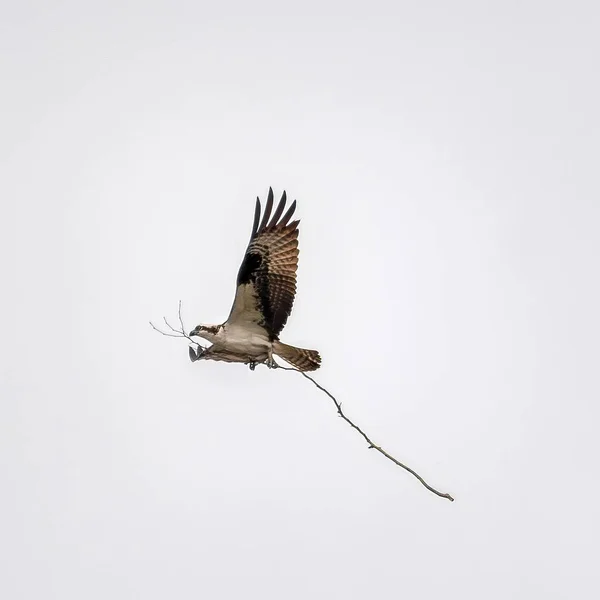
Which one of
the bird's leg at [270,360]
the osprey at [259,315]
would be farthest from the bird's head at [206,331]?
the bird's leg at [270,360]

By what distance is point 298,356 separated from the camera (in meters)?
12.4

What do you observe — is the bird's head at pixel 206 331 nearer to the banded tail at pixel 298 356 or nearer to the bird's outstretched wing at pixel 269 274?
the bird's outstretched wing at pixel 269 274

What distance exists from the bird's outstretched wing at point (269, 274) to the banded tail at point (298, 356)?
0.57 ft

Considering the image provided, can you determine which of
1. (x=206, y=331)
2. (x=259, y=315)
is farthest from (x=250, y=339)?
(x=206, y=331)

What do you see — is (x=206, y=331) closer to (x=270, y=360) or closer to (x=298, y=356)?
(x=270, y=360)

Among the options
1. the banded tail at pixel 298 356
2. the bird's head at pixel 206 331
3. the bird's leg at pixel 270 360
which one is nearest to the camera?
the bird's head at pixel 206 331

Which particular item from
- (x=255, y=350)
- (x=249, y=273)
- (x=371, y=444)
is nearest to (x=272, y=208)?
(x=249, y=273)

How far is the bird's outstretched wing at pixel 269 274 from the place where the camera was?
12.2m

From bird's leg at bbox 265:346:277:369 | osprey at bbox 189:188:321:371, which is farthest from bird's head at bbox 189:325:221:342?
bird's leg at bbox 265:346:277:369

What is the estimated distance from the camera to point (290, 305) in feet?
40.8

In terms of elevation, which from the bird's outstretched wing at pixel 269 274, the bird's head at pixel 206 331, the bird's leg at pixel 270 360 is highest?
the bird's outstretched wing at pixel 269 274

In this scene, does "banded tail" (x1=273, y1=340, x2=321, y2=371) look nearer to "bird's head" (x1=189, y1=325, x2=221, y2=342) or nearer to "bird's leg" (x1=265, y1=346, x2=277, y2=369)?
"bird's leg" (x1=265, y1=346, x2=277, y2=369)

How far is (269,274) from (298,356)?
3.41 ft

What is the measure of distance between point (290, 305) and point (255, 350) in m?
0.70
